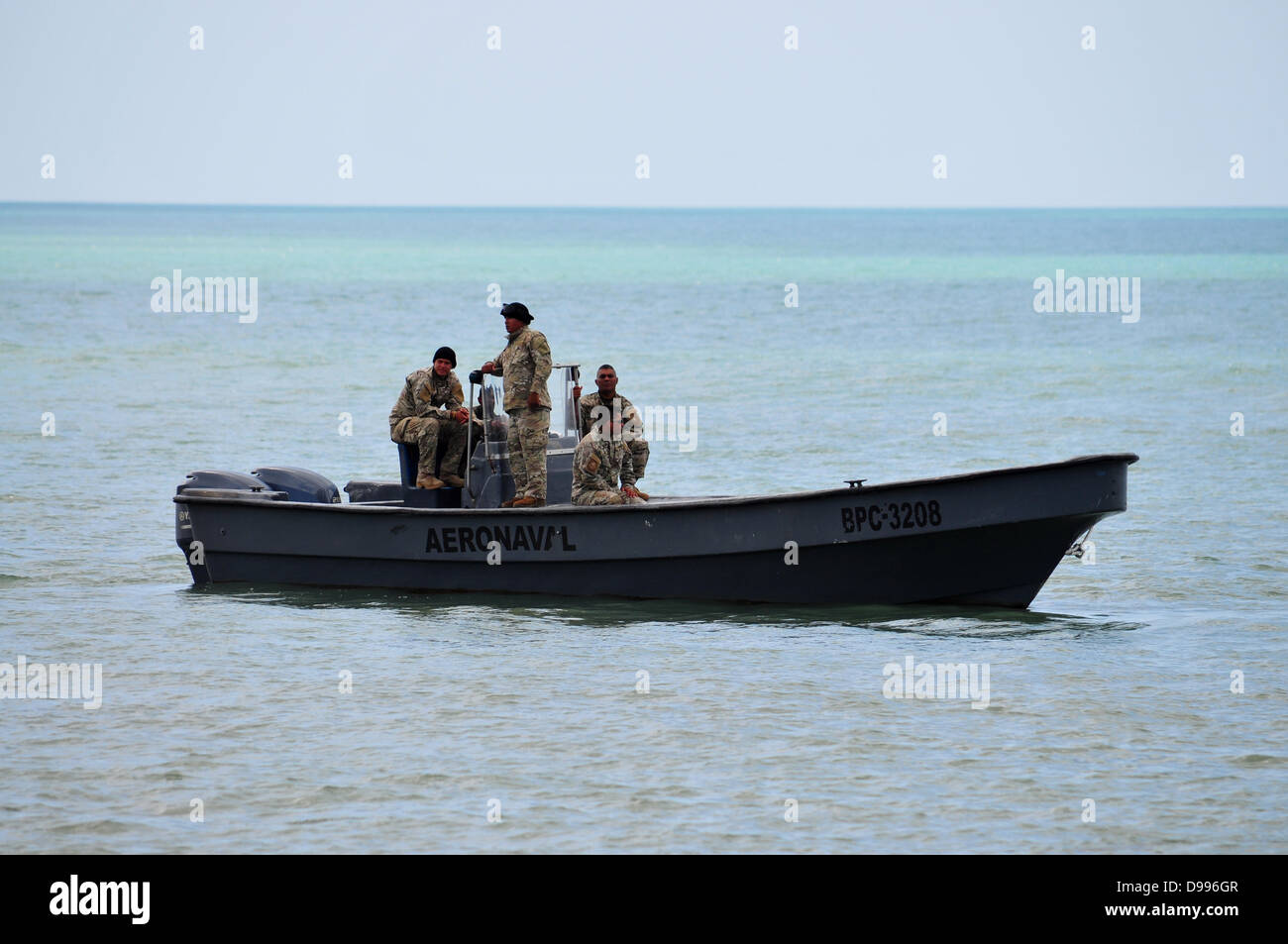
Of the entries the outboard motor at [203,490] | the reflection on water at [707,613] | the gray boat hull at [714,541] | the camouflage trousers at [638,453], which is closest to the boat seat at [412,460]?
the gray boat hull at [714,541]

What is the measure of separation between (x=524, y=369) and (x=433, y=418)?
95 centimetres

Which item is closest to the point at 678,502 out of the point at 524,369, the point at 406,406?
the point at 524,369

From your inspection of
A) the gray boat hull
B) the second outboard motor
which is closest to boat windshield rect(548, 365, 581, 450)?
the gray boat hull

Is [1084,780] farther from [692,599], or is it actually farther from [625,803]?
[692,599]

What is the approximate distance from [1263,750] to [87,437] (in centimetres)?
2010

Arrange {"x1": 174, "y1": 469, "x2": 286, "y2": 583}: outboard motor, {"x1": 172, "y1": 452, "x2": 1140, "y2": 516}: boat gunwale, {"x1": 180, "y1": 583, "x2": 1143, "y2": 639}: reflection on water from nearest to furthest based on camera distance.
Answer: {"x1": 172, "y1": 452, "x2": 1140, "y2": 516}: boat gunwale, {"x1": 180, "y1": 583, "x2": 1143, "y2": 639}: reflection on water, {"x1": 174, "y1": 469, "x2": 286, "y2": 583}: outboard motor

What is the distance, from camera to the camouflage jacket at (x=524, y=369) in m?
14.0

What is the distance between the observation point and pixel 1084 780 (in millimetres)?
10031

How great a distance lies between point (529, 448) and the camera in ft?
46.5

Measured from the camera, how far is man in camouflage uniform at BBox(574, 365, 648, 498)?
13953mm

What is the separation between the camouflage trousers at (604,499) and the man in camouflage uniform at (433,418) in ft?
3.99

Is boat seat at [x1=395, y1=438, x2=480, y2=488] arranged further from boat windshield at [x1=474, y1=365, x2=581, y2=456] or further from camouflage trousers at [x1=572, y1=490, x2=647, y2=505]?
camouflage trousers at [x1=572, y1=490, x2=647, y2=505]

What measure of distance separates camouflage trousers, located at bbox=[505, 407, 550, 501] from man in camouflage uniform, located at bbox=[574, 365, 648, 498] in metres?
0.30

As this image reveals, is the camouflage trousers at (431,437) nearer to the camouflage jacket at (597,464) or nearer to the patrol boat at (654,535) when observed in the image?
the patrol boat at (654,535)
